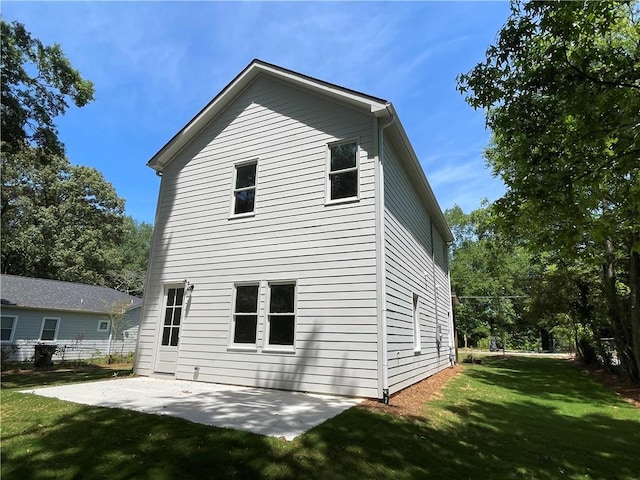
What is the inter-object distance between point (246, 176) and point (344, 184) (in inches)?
120

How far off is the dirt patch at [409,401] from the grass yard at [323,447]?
0.73 ft

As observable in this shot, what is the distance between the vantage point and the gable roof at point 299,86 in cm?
805

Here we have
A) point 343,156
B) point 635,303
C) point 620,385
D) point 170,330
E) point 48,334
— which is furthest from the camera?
point 48,334

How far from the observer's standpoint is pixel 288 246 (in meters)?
8.45

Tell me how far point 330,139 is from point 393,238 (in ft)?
9.18

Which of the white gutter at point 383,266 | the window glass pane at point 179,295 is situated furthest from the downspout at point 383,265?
the window glass pane at point 179,295

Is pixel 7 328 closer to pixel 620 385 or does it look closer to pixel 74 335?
pixel 74 335

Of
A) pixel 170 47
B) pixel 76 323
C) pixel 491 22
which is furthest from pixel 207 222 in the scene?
pixel 76 323

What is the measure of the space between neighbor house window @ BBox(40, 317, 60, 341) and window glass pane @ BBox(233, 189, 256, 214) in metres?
A: 16.3

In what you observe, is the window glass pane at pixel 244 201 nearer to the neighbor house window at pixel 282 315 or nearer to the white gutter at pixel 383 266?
the neighbor house window at pixel 282 315

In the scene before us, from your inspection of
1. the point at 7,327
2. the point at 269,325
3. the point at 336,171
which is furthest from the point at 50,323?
the point at 336,171

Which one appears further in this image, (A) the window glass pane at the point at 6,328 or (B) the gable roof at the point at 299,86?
(A) the window glass pane at the point at 6,328

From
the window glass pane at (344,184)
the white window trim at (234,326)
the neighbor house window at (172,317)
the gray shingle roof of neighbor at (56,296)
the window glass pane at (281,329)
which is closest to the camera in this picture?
the window glass pane at (281,329)

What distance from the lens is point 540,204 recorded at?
5.16 m
